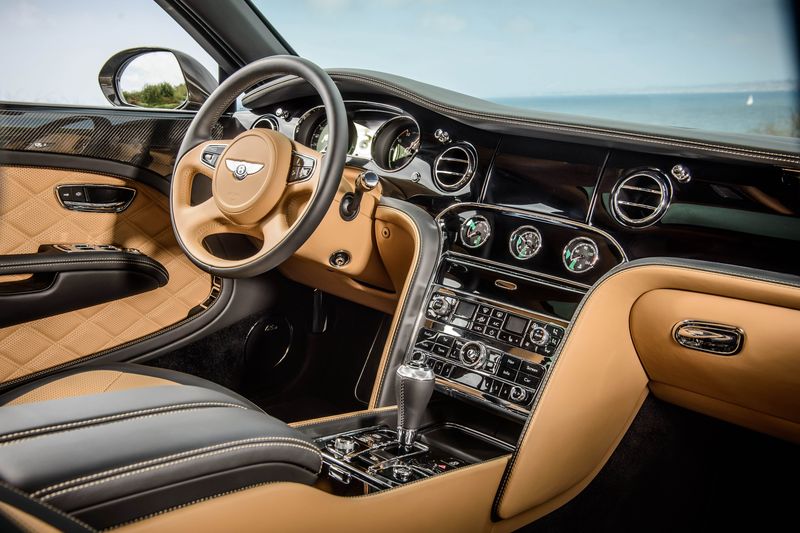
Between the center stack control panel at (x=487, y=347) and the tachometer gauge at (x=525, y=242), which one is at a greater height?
the tachometer gauge at (x=525, y=242)

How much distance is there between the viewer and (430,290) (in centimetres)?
169

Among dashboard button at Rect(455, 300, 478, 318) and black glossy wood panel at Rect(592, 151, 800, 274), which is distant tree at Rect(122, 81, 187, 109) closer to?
dashboard button at Rect(455, 300, 478, 318)

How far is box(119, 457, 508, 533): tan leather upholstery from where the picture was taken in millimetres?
723

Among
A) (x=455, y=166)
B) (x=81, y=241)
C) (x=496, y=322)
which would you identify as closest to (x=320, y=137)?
(x=455, y=166)

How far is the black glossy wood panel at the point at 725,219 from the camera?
1.22 m

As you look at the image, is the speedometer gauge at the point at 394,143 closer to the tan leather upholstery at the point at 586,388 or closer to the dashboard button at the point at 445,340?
the dashboard button at the point at 445,340

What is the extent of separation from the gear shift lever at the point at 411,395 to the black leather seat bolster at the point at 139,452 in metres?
0.44

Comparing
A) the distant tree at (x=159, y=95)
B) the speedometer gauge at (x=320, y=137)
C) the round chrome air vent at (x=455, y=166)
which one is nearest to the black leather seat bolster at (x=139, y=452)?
the round chrome air vent at (x=455, y=166)

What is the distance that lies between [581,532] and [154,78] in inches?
79.3

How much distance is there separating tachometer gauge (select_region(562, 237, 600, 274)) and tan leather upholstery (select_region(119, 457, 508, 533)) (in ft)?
1.54

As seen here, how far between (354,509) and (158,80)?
5.89 ft

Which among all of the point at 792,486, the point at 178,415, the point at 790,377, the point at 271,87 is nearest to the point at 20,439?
the point at 178,415

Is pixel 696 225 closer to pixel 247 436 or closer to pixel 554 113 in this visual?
pixel 554 113

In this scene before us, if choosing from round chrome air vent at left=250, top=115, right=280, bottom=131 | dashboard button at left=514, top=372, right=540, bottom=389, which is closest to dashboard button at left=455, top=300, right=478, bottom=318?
dashboard button at left=514, top=372, right=540, bottom=389
